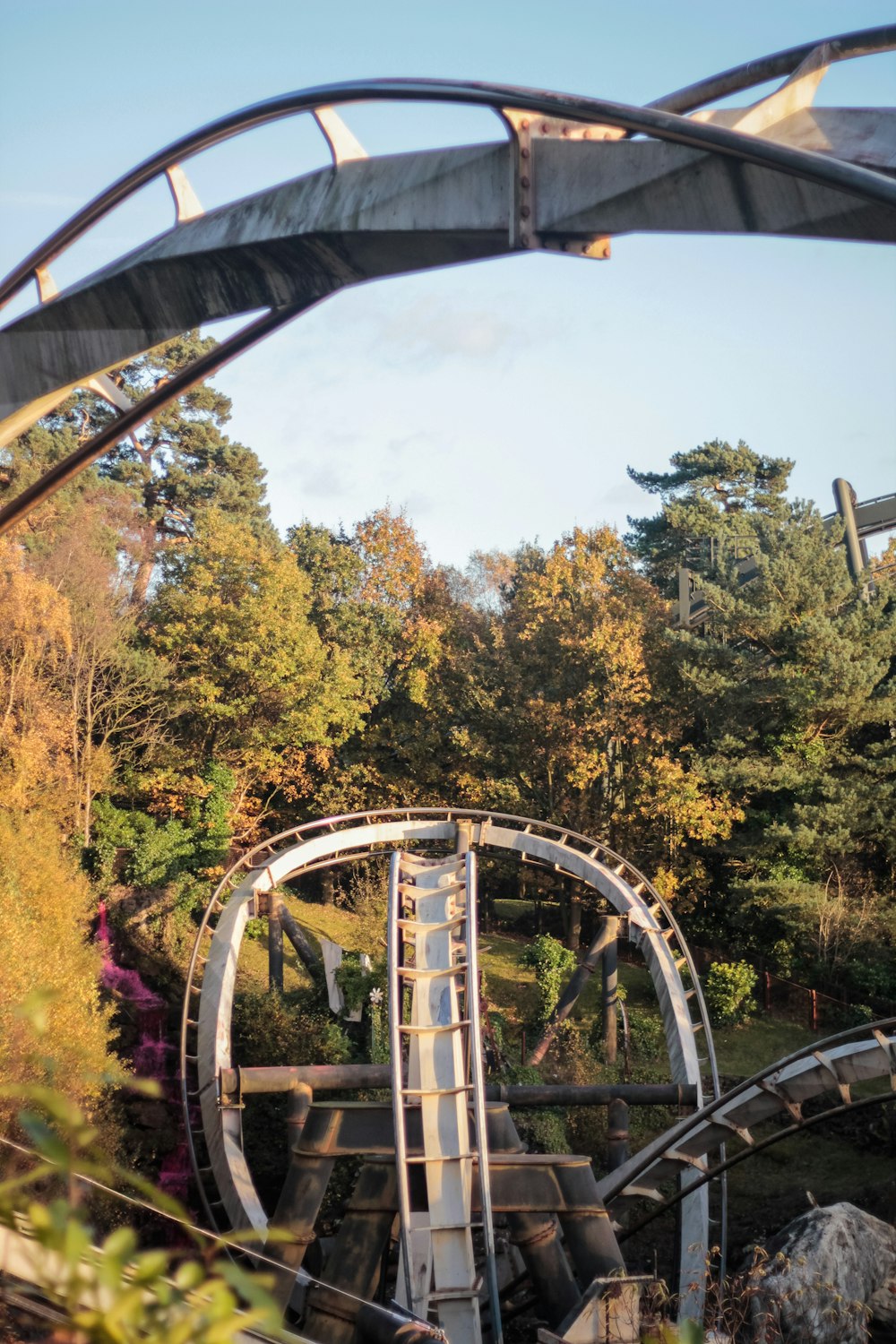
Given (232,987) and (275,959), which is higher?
(275,959)

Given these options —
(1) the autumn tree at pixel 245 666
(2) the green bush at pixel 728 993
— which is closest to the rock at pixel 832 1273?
(2) the green bush at pixel 728 993

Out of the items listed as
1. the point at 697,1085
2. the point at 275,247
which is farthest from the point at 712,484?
the point at 275,247

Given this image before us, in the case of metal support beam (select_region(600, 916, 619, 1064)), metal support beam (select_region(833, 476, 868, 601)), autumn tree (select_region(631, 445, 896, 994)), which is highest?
metal support beam (select_region(833, 476, 868, 601))

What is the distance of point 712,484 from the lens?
144 feet

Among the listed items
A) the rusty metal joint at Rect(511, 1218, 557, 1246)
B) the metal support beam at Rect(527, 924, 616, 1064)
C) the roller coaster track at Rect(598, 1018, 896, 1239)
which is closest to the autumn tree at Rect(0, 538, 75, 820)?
the metal support beam at Rect(527, 924, 616, 1064)

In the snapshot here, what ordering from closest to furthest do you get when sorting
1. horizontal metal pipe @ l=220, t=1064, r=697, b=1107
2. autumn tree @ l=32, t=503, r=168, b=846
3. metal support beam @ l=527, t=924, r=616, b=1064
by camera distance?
1. horizontal metal pipe @ l=220, t=1064, r=697, b=1107
2. metal support beam @ l=527, t=924, r=616, b=1064
3. autumn tree @ l=32, t=503, r=168, b=846

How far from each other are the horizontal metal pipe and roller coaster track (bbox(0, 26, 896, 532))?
446 inches

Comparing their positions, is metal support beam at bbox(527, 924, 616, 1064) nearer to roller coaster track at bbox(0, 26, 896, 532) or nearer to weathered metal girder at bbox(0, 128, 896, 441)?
roller coaster track at bbox(0, 26, 896, 532)

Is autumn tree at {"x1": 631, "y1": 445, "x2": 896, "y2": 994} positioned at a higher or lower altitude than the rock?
higher

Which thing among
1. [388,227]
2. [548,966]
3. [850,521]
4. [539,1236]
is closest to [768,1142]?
[539,1236]

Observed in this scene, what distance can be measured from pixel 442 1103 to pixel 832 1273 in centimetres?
491

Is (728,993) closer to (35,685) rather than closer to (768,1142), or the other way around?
(768,1142)

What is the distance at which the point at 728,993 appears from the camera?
24.5m

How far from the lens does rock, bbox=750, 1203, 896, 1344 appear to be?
12219 mm
